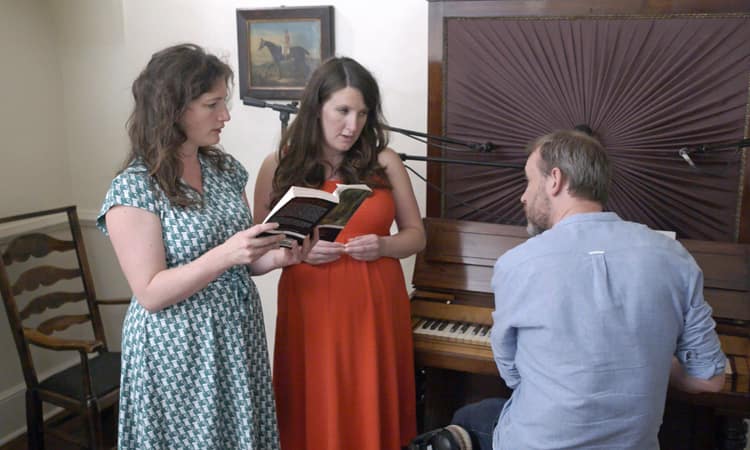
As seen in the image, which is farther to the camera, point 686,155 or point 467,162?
point 467,162

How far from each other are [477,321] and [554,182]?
77 centimetres

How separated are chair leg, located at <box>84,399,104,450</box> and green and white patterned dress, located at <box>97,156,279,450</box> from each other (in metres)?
0.80

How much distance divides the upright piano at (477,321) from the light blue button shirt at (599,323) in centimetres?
53

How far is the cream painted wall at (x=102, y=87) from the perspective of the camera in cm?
270

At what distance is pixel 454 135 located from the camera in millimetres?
2281

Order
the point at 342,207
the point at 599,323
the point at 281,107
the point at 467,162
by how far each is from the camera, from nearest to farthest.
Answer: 1. the point at 599,323
2. the point at 342,207
3. the point at 467,162
4. the point at 281,107

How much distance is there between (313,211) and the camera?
154cm

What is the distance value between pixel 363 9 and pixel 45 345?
5.62 ft

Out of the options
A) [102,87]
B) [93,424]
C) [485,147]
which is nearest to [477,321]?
[485,147]

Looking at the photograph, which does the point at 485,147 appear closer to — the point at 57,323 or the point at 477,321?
the point at 477,321

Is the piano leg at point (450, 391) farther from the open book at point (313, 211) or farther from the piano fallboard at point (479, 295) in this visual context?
the open book at point (313, 211)

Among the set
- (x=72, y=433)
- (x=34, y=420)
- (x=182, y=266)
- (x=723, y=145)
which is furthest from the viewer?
(x=72, y=433)

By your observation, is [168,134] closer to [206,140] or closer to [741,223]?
[206,140]

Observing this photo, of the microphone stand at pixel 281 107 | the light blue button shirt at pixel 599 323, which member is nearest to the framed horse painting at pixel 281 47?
the microphone stand at pixel 281 107
